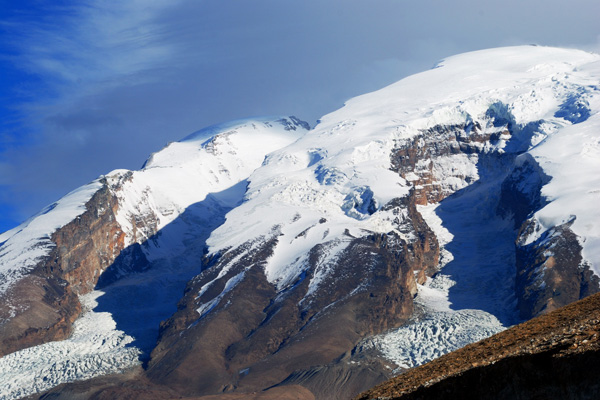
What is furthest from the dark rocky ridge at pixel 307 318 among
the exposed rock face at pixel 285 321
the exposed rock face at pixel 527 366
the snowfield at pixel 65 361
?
the exposed rock face at pixel 527 366

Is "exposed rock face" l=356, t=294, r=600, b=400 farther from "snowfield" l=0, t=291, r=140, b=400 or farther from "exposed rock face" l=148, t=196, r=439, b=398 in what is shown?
"snowfield" l=0, t=291, r=140, b=400

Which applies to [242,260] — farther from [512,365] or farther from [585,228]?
[512,365]

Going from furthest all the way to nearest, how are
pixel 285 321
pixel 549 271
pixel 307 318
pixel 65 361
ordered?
pixel 65 361, pixel 285 321, pixel 307 318, pixel 549 271

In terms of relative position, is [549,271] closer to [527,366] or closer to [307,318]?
[307,318]

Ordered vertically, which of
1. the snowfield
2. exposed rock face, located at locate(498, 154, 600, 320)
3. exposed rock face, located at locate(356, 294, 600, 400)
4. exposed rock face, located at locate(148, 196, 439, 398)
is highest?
exposed rock face, located at locate(356, 294, 600, 400)

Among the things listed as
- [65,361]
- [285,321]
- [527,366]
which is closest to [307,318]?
[285,321]

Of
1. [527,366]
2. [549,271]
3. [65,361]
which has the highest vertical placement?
[527,366]

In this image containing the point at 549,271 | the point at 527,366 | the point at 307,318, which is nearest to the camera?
the point at 527,366

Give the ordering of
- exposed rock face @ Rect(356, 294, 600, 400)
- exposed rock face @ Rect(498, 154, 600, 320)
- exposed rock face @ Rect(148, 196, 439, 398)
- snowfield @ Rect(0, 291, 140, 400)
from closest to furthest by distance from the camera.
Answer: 1. exposed rock face @ Rect(356, 294, 600, 400)
2. exposed rock face @ Rect(148, 196, 439, 398)
3. exposed rock face @ Rect(498, 154, 600, 320)
4. snowfield @ Rect(0, 291, 140, 400)

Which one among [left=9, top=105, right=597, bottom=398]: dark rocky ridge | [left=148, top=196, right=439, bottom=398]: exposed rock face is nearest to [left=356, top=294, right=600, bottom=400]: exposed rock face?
[left=9, top=105, right=597, bottom=398]: dark rocky ridge
